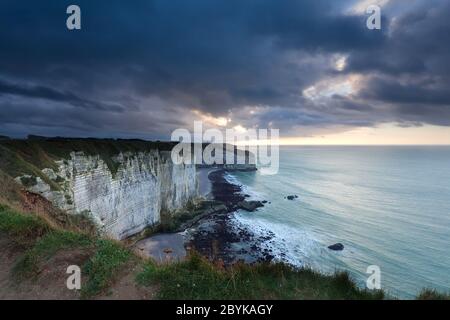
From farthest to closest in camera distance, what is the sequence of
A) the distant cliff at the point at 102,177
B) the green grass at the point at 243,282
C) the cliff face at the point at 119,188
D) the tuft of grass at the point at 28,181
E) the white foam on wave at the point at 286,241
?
the white foam on wave at the point at 286,241, the cliff face at the point at 119,188, the distant cliff at the point at 102,177, the tuft of grass at the point at 28,181, the green grass at the point at 243,282

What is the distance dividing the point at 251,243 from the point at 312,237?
1133 centimetres

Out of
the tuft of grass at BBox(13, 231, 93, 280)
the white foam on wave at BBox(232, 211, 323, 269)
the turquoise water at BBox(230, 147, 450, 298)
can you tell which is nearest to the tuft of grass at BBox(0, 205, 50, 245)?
the tuft of grass at BBox(13, 231, 93, 280)

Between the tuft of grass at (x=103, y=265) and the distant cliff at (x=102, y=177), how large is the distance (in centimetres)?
911

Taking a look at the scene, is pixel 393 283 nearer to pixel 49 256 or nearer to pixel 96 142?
pixel 49 256

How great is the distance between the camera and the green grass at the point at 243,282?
611cm

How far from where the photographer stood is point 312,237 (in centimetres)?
4431

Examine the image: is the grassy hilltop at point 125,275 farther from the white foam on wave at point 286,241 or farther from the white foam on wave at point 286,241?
the white foam on wave at point 286,241

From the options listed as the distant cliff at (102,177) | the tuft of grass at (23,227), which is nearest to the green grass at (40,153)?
the distant cliff at (102,177)

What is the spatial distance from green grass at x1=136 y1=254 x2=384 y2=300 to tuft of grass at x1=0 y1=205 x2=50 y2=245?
415 centimetres

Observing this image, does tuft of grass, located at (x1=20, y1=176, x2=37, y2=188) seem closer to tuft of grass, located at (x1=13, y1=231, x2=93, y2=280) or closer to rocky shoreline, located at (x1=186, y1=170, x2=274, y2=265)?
tuft of grass, located at (x1=13, y1=231, x2=93, y2=280)

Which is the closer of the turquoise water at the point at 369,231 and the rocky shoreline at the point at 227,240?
the turquoise water at the point at 369,231

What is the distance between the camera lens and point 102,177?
2984 centimetres

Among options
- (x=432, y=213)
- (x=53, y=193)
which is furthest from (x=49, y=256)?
(x=432, y=213)

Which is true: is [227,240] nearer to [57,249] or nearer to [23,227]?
[23,227]
